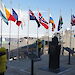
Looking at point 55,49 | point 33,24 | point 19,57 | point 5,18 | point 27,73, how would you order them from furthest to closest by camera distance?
point 33,24 < point 19,57 < point 5,18 < point 55,49 < point 27,73

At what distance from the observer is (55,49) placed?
12.5 m

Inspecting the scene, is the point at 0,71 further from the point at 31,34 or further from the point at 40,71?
the point at 31,34

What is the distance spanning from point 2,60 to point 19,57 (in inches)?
341

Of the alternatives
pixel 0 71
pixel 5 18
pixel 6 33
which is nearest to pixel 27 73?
Result: pixel 0 71

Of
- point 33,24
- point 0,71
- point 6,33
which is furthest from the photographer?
point 33,24

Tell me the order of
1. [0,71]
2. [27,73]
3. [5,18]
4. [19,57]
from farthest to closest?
[19,57] → [5,18] → [27,73] → [0,71]

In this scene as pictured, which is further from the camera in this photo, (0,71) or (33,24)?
(33,24)

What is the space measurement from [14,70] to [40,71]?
178 cm

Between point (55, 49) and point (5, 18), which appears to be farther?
point (5, 18)

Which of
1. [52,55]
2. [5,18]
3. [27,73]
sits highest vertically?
[5,18]

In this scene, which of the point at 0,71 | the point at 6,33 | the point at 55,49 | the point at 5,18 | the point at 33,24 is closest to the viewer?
the point at 0,71

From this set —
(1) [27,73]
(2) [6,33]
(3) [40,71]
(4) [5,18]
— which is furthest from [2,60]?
(2) [6,33]

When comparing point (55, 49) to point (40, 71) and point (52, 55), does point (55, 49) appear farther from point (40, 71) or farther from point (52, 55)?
point (40, 71)

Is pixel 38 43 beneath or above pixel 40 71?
above
